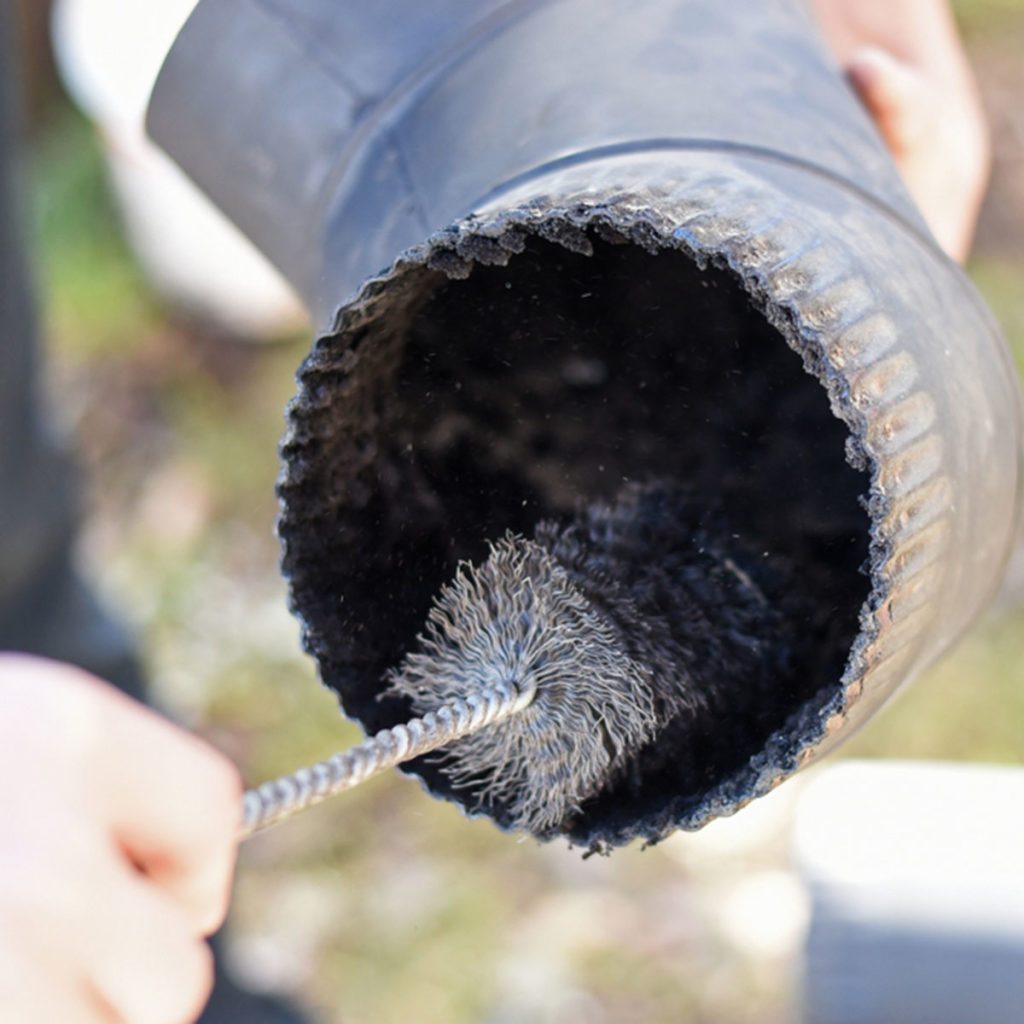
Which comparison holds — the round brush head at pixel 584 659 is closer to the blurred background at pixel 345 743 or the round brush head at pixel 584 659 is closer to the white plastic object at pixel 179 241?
the blurred background at pixel 345 743

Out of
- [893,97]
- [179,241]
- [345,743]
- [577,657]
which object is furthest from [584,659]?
[179,241]

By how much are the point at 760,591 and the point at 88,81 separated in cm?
131

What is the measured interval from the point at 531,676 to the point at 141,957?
20 centimetres

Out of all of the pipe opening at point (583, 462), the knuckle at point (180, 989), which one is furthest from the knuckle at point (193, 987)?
the pipe opening at point (583, 462)

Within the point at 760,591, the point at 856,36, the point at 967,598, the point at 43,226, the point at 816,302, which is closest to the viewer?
the point at 816,302

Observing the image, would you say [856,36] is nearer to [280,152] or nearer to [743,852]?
[280,152]

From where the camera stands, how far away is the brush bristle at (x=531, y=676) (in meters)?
0.58

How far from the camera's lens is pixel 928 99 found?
84 centimetres

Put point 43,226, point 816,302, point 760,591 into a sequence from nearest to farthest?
point 816,302 < point 760,591 < point 43,226

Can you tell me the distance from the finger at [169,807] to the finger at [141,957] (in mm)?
26

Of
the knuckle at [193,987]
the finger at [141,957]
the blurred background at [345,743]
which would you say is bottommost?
the blurred background at [345,743]

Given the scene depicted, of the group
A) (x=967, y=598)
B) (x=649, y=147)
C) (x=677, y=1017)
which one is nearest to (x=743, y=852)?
(x=677, y=1017)

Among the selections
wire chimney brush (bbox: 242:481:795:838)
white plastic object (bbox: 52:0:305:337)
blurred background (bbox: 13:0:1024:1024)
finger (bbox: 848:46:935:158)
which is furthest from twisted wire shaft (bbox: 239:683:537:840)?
white plastic object (bbox: 52:0:305:337)

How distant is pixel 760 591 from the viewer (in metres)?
0.66
